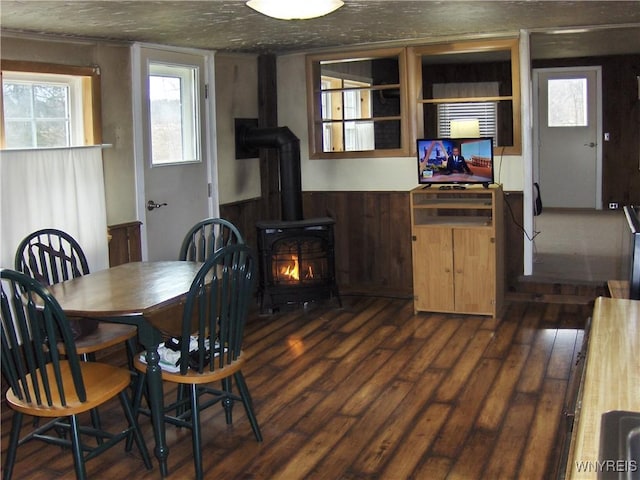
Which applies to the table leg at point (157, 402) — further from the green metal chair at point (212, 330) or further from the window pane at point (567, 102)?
the window pane at point (567, 102)

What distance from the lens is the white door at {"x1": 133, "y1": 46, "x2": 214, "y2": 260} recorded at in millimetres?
5059

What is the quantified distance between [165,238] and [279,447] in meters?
2.40

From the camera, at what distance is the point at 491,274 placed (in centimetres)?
536

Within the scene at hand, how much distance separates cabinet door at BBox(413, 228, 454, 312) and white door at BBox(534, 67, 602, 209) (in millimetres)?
5385

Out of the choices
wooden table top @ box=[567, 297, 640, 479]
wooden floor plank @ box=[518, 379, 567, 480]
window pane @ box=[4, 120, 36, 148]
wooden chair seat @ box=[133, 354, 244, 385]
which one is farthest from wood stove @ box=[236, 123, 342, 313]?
wooden table top @ box=[567, 297, 640, 479]

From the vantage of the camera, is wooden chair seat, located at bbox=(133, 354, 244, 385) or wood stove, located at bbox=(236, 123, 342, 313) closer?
wooden chair seat, located at bbox=(133, 354, 244, 385)

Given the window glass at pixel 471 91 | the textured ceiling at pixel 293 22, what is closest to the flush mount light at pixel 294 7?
the textured ceiling at pixel 293 22

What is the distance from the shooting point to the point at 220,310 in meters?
3.16

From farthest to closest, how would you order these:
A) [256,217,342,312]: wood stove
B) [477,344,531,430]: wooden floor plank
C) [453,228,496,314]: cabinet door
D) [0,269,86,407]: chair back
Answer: [256,217,342,312]: wood stove < [453,228,496,314]: cabinet door < [477,344,531,430]: wooden floor plank < [0,269,86,407]: chair back

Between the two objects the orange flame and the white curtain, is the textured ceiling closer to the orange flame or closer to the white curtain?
the white curtain

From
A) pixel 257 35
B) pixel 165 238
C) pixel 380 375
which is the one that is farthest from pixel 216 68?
pixel 380 375

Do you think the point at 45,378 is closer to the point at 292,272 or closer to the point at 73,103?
the point at 73,103

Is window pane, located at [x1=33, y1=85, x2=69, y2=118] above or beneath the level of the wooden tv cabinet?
above

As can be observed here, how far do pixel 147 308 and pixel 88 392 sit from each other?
395 mm
